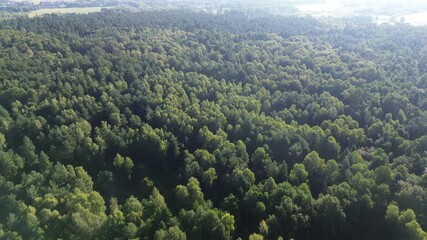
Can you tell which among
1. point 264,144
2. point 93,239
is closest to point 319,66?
point 264,144

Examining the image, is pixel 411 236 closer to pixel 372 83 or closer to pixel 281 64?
pixel 372 83

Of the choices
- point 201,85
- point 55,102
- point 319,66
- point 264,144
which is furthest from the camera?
point 319,66

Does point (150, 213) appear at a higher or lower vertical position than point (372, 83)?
lower

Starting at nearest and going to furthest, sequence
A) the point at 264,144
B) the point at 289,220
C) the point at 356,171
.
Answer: the point at 289,220
the point at 356,171
the point at 264,144

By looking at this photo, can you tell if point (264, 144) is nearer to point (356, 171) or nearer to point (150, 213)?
point (356, 171)

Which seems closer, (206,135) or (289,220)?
(289,220)

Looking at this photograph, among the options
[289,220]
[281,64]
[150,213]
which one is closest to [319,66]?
[281,64]
